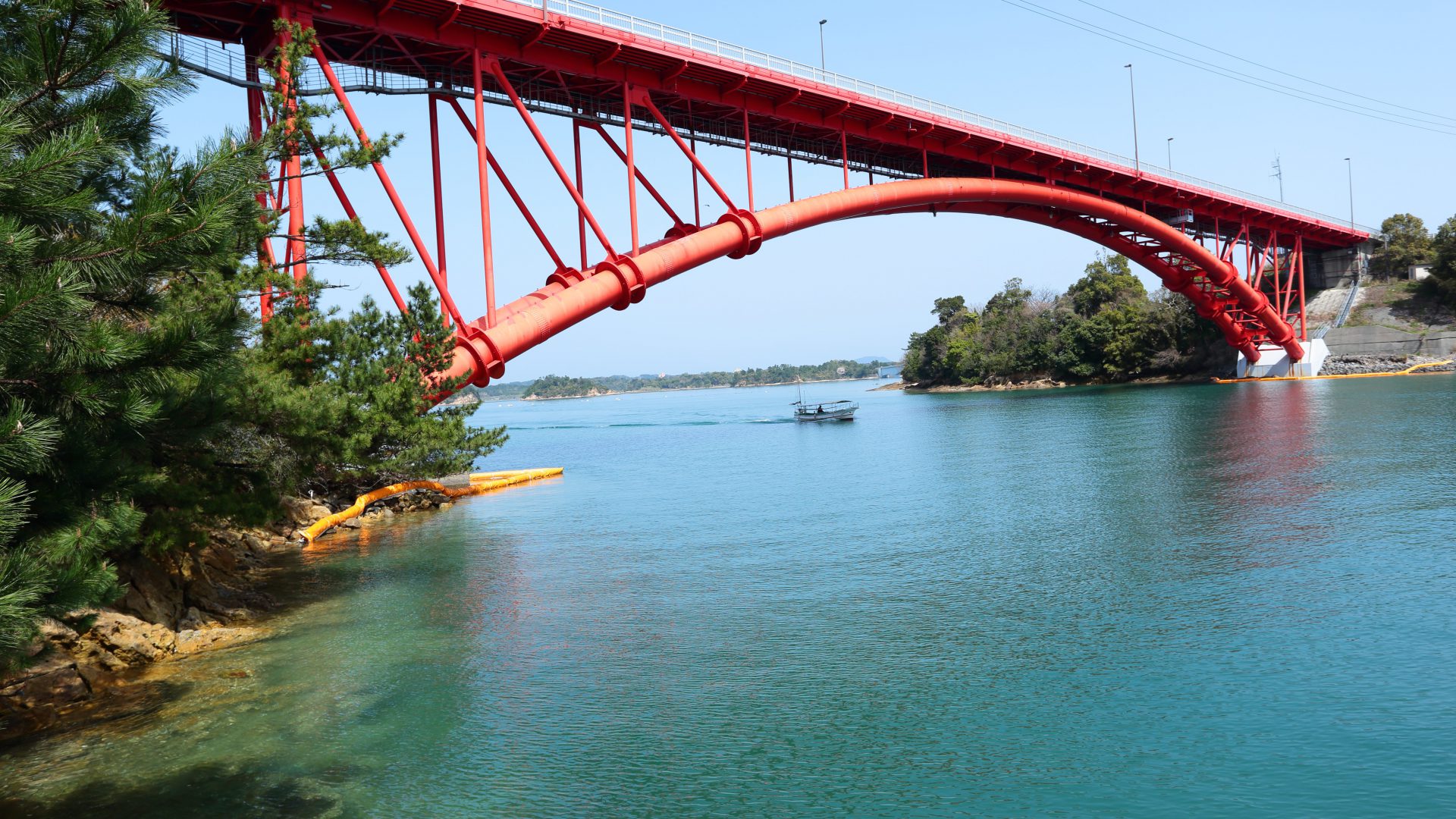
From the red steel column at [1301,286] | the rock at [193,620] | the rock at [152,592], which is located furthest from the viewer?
the red steel column at [1301,286]

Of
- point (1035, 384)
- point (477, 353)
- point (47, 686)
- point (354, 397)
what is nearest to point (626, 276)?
point (477, 353)

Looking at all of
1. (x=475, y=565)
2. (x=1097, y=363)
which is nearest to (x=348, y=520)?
(x=475, y=565)

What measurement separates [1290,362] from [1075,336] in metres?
19.7

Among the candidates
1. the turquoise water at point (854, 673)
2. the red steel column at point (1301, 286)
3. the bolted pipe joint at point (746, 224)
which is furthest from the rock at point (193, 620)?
the red steel column at point (1301, 286)

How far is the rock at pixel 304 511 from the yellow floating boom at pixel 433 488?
264mm

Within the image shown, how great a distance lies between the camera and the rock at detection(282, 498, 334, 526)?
20828mm

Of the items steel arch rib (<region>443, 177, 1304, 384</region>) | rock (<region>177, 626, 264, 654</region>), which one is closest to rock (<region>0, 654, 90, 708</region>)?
rock (<region>177, 626, 264, 654</region>)

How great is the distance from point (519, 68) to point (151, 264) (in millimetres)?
18966

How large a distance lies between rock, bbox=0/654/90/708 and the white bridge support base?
62.1 metres

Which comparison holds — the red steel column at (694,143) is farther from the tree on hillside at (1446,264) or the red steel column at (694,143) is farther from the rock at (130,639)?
the tree on hillside at (1446,264)

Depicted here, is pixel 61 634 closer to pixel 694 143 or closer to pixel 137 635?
pixel 137 635

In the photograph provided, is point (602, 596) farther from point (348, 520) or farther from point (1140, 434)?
point (1140, 434)

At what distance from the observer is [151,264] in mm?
5688

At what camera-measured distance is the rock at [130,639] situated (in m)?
10.7
